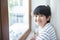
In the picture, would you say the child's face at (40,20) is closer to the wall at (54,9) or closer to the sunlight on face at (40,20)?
the sunlight on face at (40,20)

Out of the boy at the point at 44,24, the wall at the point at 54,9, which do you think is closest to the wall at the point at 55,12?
the wall at the point at 54,9

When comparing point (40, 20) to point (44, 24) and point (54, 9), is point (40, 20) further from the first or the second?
point (54, 9)

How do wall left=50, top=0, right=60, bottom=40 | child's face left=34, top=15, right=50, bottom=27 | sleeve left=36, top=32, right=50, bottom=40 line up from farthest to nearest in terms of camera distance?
wall left=50, top=0, right=60, bottom=40 → child's face left=34, top=15, right=50, bottom=27 → sleeve left=36, top=32, right=50, bottom=40

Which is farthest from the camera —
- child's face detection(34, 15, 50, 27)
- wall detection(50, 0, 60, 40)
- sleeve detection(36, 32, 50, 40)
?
wall detection(50, 0, 60, 40)

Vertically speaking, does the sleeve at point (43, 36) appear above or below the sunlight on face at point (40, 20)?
below

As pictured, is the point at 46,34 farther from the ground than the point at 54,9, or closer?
closer

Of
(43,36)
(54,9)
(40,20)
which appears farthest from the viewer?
(54,9)

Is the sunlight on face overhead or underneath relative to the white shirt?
overhead

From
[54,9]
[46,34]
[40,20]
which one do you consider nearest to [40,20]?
[40,20]

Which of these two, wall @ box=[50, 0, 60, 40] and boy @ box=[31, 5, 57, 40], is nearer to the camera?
boy @ box=[31, 5, 57, 40]

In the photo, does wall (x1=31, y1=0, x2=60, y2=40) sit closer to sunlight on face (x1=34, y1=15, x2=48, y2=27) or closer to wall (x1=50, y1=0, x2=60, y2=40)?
wall (x1=50, y1=0, x2=60, y2=40)

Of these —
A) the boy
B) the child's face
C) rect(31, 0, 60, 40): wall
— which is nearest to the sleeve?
the boy

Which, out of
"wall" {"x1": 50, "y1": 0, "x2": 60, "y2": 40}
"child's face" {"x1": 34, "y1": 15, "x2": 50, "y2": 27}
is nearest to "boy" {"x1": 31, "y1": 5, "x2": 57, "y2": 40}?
"child's face" {"x1": 34, "y1": 15, "x2": 50, "y2": 27}

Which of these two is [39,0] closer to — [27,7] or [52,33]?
[27,7]
